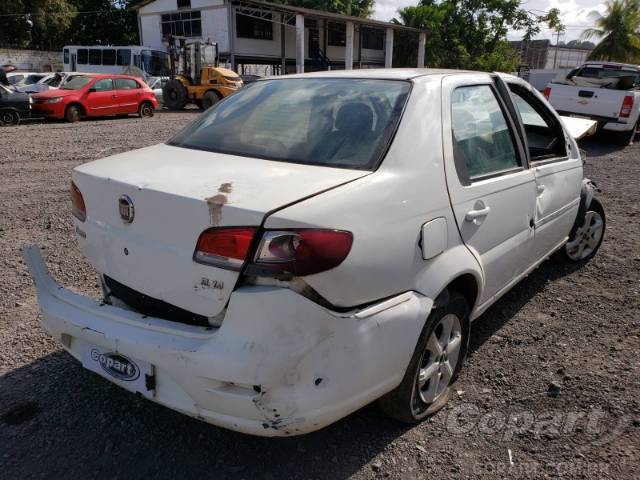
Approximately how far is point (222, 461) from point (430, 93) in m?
2.02

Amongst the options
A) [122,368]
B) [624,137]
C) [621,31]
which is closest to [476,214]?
[122,368]

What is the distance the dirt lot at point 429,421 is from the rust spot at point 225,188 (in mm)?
1236

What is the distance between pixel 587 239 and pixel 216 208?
411cm

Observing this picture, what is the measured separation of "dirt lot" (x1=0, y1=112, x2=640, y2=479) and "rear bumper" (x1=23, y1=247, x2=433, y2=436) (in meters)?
0.46

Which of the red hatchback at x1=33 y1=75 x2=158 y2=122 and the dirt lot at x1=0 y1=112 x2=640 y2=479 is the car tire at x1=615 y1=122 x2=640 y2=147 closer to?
the dirt lot at x1=0 y1=112 x2=640 y2=479

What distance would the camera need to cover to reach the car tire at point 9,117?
46.7ft

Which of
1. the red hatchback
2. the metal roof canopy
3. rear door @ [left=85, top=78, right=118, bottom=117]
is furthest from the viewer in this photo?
the metal roof canopy

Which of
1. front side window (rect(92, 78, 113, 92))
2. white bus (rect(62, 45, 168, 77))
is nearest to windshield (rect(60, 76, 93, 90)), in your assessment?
front side window (rect(92, 78, 113, 92))

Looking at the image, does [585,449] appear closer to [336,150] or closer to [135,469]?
[336,150]

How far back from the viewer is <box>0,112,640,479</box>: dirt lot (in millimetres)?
2375

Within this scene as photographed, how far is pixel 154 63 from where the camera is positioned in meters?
28.0

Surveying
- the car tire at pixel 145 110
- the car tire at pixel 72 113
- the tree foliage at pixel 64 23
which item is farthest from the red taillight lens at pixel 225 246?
the tree foliage at pixel 64 23

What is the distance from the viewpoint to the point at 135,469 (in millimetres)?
2328

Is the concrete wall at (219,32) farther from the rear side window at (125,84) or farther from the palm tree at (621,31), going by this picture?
the palm tree at (621,31)
